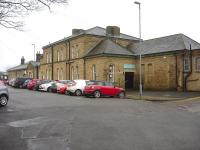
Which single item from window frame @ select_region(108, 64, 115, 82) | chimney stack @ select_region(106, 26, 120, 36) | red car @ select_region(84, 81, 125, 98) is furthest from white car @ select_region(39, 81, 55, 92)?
chimney stack @ select_region(106, 26, 120, 36)

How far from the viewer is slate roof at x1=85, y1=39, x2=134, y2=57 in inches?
1840

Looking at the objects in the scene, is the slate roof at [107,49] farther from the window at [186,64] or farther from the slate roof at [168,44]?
the window at [186,64]

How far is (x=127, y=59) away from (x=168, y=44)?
6.72 metres

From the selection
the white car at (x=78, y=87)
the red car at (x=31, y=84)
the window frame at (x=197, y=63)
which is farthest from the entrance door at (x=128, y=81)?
the white car at (x=78, y=87)

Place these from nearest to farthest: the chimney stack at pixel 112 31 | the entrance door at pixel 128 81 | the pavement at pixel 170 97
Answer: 1. the pavement at pixel 170 97
2. the entrance door at pixel 128 81
3. the chimney stack at pixel 112 31

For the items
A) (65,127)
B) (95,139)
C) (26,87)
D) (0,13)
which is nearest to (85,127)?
(65,127)

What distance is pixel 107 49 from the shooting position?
47.3 metres

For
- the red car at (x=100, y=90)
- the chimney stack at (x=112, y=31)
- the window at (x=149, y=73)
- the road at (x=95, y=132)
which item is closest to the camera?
the road at (x=95, y=132)

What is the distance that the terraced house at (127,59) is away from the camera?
39303 millimetres

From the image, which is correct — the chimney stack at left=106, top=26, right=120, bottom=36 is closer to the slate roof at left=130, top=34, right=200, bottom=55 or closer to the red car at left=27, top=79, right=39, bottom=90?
the slate roof at left=130, top=34, right=200, bottom=55

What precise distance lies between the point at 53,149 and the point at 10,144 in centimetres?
145

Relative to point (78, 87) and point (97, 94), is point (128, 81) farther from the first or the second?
point (97, 94)

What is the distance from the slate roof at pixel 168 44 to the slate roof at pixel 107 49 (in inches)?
91.2

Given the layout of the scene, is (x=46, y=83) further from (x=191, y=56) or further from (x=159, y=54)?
(x=191, y=56)
